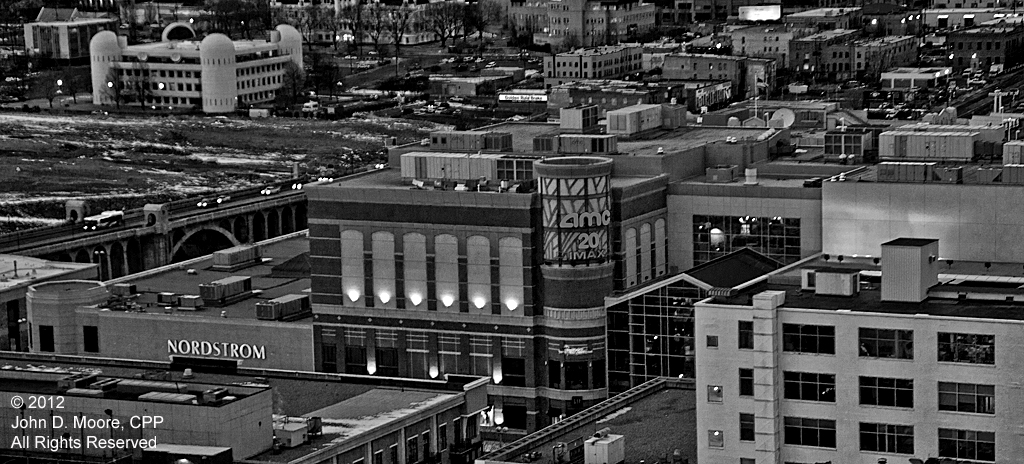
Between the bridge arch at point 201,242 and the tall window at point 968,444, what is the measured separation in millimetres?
93850

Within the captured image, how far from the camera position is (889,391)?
67875 mm

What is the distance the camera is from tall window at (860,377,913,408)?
67.7 metres

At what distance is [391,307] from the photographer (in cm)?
9862

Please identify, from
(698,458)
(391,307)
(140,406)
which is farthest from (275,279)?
(698,458)

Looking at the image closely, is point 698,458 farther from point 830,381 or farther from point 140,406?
point 140,406

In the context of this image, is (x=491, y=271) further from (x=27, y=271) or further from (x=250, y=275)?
(x=27, y=271)

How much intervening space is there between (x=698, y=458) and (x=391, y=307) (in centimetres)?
2978

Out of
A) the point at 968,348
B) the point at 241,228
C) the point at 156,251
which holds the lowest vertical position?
the point at 241,228

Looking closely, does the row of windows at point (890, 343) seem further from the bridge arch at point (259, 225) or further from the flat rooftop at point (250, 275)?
the bridge arch at point (259, 225)

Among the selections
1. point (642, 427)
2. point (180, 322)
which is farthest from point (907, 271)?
point (180, 322)

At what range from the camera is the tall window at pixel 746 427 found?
229ft

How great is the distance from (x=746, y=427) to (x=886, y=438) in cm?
416

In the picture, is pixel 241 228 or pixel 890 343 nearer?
pixel 890 343

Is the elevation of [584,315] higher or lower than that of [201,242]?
higher
